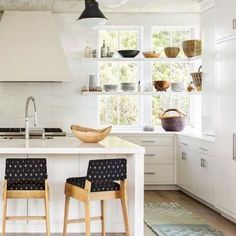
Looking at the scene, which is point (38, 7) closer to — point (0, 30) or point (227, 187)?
point (0, 30)

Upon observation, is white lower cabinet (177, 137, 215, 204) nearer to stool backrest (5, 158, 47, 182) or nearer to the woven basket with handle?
the woven basket with handle

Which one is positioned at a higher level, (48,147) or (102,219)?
(48,147)

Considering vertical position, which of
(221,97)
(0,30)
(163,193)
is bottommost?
(163,193)

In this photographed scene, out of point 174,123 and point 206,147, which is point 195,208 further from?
point 174,123

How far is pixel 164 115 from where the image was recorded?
8227 millimetres

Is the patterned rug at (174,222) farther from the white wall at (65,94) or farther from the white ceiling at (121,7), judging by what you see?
the white ceiling at (121,7)

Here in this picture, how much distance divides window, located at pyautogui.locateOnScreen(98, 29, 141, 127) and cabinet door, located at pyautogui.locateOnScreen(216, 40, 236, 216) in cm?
262

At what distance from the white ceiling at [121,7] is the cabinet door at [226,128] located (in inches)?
70.2

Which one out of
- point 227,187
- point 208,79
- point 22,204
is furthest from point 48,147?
point 208,79

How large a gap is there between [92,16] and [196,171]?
264cm

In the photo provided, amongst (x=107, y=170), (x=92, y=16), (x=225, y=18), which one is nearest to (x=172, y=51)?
(x=225, y=18)

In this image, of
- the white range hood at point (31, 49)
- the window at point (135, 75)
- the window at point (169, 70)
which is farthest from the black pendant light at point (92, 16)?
the window at point (169, 70)

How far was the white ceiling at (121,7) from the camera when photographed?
7297 mm

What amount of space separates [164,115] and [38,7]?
2467 mm
